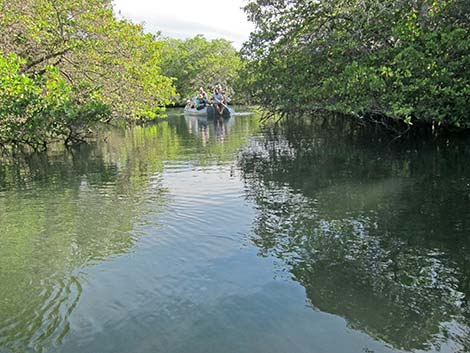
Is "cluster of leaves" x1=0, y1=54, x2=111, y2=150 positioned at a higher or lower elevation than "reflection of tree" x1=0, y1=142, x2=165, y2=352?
higher

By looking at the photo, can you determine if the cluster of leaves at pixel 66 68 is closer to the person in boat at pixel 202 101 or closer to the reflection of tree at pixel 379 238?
the reflection of tree at pixel 379 238

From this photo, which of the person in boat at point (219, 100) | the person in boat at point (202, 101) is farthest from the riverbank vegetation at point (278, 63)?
the person in boat at point (202, 101)

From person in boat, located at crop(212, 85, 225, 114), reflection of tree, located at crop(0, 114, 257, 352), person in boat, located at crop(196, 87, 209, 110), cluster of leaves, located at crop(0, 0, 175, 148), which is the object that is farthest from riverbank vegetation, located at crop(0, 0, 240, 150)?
person in boat, located at crop(196, 87, 209, 110)

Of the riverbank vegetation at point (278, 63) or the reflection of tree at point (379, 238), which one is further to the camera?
the riverbank vegetation at point (278, 63)

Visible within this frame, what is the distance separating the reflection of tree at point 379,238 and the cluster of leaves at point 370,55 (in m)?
1.94

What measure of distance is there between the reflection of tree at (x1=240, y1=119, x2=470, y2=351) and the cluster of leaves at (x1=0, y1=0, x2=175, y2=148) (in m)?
6.99

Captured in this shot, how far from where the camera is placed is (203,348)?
3.37 meters

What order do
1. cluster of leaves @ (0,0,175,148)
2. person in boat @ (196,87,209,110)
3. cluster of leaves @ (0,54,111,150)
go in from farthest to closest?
person in boat @ (196,87,209,110) < cluster of leaves @ (0,0,175,148) < cluster of leaves @ (0,54,111,150)

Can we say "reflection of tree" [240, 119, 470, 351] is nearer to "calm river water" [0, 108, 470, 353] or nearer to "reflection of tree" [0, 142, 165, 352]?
"calm river water" [0, 108, 470, 353]

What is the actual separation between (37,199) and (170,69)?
5258 centimetres

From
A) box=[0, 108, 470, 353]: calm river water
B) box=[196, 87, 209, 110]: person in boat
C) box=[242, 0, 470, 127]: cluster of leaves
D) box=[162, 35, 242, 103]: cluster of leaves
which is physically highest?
box=[162, 35, 242, 103]: cluster of leaves

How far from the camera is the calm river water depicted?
3553 mm

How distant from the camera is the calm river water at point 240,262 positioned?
11.7 ft

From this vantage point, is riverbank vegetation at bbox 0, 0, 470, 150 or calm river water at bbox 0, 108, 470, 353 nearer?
calm river water at bbox 0, 108, 470, 353
